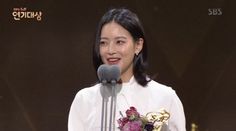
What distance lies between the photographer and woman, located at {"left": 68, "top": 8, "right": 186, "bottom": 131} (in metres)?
1.26

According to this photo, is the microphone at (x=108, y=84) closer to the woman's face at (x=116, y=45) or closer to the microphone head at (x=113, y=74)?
the microphone head at (x=113, y=74)

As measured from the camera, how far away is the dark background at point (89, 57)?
3.24 m

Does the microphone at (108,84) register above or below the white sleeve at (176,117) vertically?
above

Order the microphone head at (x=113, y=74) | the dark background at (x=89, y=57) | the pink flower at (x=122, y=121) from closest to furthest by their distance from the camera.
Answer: the microphone head at (x=113, y=74) → the pink flower at (x=122, y=121) → the dark background at (x=89, y=57)

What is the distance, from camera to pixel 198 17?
3.24 meters

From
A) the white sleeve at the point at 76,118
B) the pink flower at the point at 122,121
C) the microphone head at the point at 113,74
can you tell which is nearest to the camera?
the microphone head at the point at 113,74

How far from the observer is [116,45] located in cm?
127

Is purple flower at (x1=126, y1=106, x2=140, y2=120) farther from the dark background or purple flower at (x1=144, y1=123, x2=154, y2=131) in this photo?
the dark background

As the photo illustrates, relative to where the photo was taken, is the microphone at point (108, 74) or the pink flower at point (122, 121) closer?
the microphone at point (108, 74)

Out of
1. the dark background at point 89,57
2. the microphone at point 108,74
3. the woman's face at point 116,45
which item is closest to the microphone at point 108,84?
the microphone at point 108,74

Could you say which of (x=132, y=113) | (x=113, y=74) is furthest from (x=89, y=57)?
(x=113, y=74)

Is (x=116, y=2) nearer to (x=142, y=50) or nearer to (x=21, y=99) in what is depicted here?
(x=21, y=99)

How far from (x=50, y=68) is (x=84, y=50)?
28cm

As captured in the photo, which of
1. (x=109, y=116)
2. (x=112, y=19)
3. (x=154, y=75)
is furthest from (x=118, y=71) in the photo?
(x=154, y=75)
